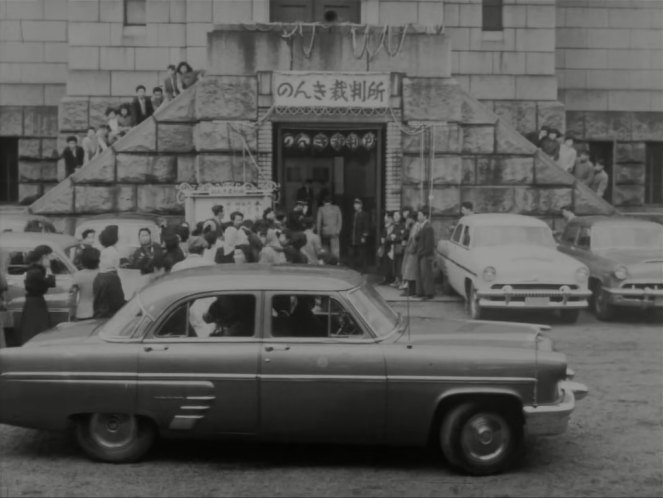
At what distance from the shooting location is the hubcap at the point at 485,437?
28.3 ft

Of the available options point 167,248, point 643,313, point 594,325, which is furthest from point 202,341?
point 643,313

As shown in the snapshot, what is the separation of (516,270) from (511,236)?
164cm

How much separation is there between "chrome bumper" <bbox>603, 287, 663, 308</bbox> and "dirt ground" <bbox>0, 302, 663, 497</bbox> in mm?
6382

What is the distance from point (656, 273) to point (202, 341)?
10109 millimetres

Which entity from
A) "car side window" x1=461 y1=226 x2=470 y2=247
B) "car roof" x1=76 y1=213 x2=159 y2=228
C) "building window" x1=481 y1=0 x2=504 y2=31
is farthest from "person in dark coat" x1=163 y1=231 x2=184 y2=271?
"building window" x1=481 y1=0 x2=504 y2=31

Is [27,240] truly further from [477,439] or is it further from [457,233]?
[477,439]

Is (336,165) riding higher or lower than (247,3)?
lower

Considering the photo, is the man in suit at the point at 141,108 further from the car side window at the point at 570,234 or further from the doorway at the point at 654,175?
the doorway at the point at 654,175

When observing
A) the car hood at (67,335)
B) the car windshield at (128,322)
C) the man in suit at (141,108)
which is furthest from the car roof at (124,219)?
the car windshield at (128,322)

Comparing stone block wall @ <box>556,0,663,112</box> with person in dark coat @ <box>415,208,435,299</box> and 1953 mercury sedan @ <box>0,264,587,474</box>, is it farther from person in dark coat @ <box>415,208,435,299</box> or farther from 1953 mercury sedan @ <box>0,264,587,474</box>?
1953 mercury sedan @ <box>0,264,587,474</box>

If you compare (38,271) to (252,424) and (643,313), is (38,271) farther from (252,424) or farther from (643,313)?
(643,313)

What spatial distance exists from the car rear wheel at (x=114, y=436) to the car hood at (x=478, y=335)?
2.19 m

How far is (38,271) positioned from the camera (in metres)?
12.0

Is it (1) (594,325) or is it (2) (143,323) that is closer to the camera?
(2) (143,323)
